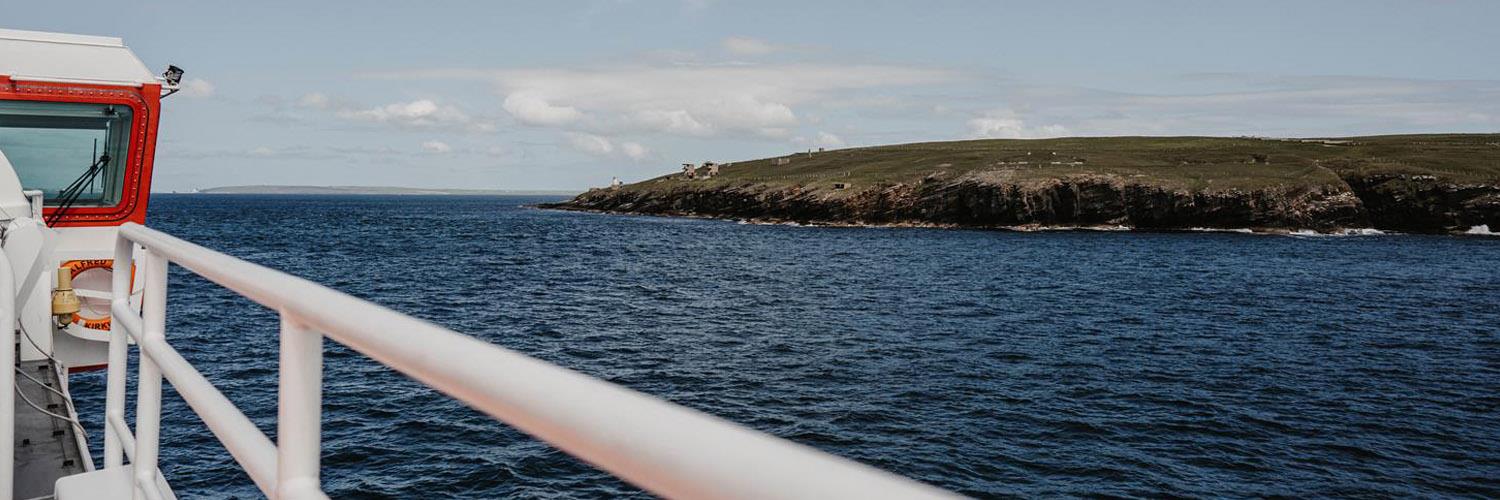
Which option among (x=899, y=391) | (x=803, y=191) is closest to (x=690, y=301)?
(x=899, y=391)

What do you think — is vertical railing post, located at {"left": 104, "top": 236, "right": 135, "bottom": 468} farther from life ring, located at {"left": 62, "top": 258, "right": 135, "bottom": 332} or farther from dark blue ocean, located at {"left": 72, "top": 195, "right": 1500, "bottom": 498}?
dark blue ocean, located at {"left": 72, "top": 195, "right": 1500, "bottom": 498}

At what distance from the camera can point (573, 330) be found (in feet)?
131

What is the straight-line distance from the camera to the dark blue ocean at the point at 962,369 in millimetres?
21953

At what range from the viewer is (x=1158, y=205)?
11625cm

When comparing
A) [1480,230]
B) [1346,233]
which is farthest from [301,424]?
[1480,230]

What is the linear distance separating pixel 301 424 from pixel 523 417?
105cm

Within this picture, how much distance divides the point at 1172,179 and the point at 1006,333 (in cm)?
9181

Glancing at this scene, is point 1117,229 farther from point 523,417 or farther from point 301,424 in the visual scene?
point 523,417

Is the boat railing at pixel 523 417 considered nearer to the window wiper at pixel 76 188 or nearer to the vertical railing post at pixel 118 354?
the vertical railing post at pixel 118 354

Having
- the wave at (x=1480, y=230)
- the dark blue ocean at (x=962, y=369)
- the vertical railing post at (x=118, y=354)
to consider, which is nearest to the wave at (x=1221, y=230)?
the wave at (x=1480, y=230)

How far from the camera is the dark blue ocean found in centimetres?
2195

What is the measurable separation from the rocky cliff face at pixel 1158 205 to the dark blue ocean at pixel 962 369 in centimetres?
4293

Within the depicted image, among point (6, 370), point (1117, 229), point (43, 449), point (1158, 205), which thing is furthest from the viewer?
point (1158, 205)

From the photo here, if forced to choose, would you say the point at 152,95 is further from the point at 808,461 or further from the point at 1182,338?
the point at 1182,338
